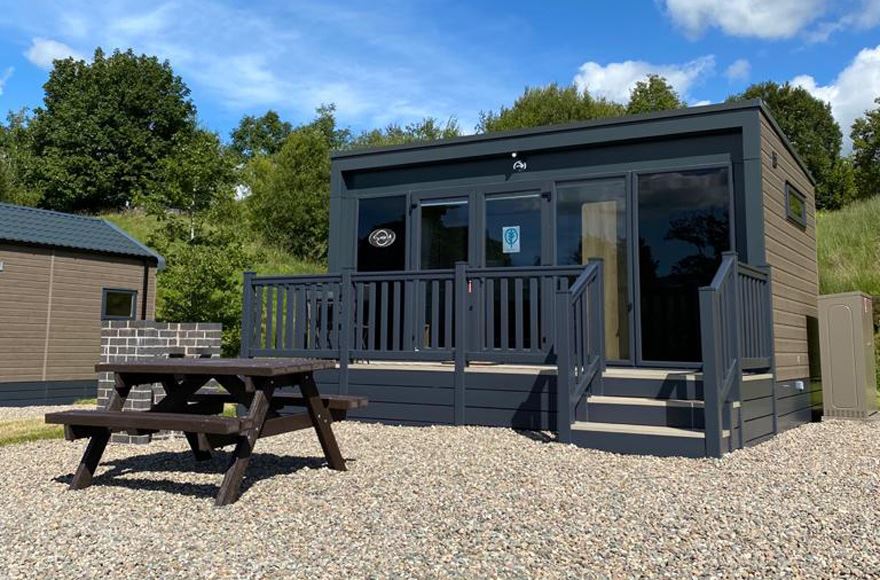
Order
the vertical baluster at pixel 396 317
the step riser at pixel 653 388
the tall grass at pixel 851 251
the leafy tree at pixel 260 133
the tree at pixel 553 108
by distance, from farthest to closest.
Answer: the leafy tree at pixel 260 133 → the tree at pixel 553 108 → the tall grass at pixel 851 251 → the vertical baluster at pixel 396 317 → the step riser at pixel 653 388

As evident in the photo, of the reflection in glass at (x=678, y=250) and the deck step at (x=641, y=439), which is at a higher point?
the reflection in glass at (x=678, y=250)

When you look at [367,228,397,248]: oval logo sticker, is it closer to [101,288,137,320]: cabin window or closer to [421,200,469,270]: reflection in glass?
[421,200,469,270]: reflection in glass

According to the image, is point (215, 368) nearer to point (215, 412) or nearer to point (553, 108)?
point (215, 412)

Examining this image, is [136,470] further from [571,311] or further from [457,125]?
[457,125]

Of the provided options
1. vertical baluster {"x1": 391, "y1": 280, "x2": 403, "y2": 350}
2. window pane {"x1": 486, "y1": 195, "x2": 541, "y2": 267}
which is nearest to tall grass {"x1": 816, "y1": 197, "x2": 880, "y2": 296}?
window pane {"x1": 486, "y1": 195, "x2": 541, "y2": 267}

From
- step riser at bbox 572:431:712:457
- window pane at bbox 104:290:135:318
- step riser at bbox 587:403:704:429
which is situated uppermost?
window pane at bbox 104:290:135:318

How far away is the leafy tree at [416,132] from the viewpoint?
27078 mm

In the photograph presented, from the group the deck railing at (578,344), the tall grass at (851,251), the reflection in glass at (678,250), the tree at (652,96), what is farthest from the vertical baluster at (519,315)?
the tree at (652,96)

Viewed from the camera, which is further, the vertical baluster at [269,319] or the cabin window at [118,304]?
the cabin window at [118,304]

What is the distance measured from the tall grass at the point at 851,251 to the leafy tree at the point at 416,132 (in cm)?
1549

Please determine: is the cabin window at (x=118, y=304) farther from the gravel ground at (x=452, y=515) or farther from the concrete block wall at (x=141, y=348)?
the gravel ground at (x=452, y=515)

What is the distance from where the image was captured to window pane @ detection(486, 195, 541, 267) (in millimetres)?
6579

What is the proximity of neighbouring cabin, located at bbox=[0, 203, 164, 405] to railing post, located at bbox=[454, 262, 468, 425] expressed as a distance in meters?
8.77

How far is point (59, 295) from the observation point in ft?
36.8
